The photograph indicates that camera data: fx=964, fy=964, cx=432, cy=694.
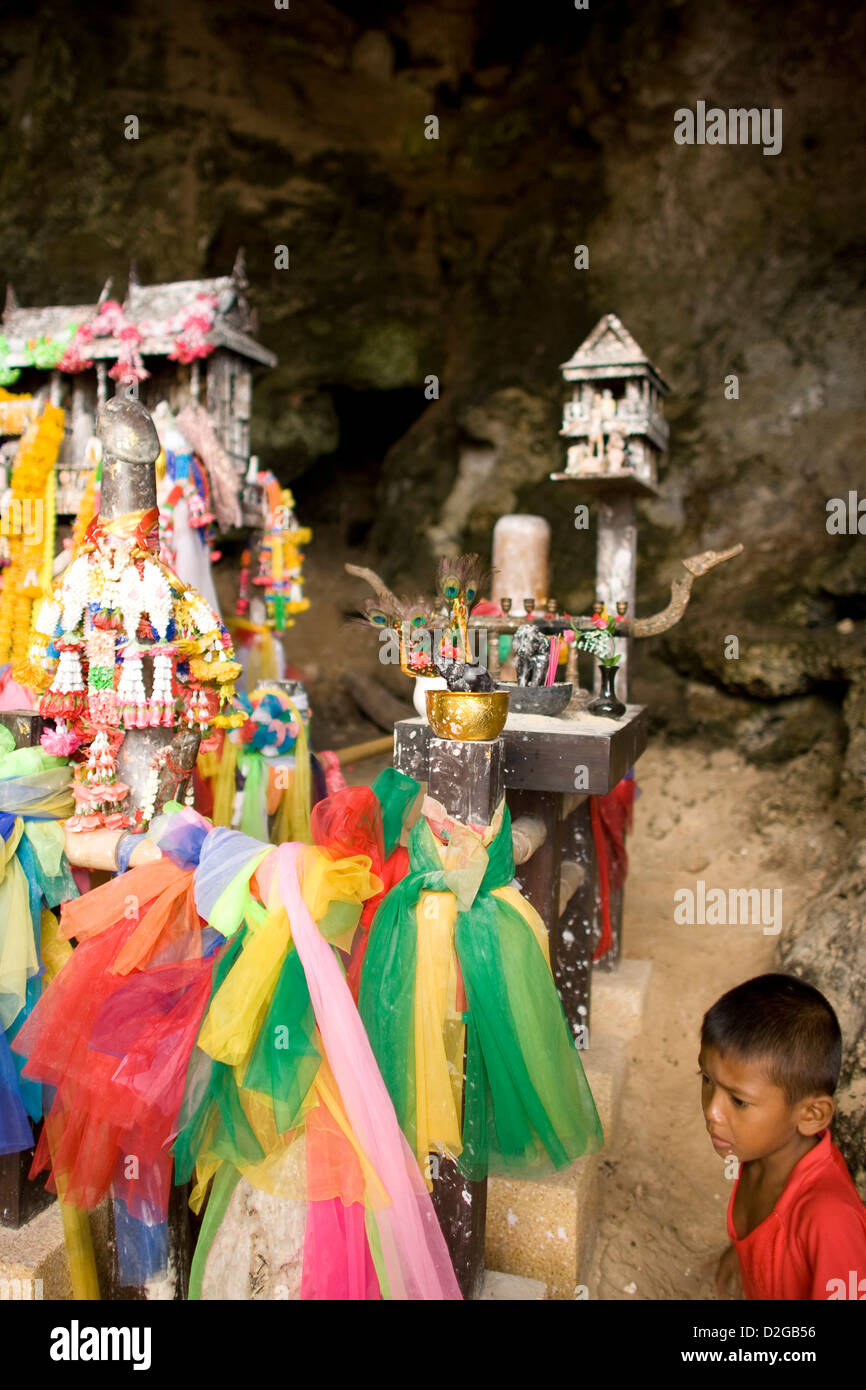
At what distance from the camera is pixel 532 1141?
6.79 ft

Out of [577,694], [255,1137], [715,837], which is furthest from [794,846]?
[255,1137]

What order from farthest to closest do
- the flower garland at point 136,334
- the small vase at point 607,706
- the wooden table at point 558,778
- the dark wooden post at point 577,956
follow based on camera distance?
the flower garland at point 136,334, the dark wooden post at point 577,956, the small vase at point 607,706, the wooden table at point 558,778

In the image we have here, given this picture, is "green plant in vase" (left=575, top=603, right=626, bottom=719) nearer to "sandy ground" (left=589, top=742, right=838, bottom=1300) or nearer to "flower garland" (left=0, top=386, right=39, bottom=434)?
"sandy ground" (left=589, top=742, right=838, bottom=1300)

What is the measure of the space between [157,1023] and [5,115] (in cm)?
1043

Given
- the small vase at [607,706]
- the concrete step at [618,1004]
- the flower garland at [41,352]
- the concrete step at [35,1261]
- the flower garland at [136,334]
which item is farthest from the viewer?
the flower garland at [41,352]

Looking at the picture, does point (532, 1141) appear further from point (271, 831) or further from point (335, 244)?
point (335, 244)

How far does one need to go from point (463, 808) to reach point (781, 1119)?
0.92 m

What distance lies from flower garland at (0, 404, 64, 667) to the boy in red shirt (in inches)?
148

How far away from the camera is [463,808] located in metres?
2.11

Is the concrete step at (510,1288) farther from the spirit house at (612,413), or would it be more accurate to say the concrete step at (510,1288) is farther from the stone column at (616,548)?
the spirit house at (612,413)

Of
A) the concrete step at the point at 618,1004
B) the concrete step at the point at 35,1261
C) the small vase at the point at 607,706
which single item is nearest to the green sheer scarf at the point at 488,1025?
the concrete step at the point at 35,1261

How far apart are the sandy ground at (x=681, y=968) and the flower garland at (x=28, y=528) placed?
3.43 m

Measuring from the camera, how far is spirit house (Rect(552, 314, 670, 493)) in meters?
4.23

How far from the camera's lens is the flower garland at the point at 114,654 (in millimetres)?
2459
